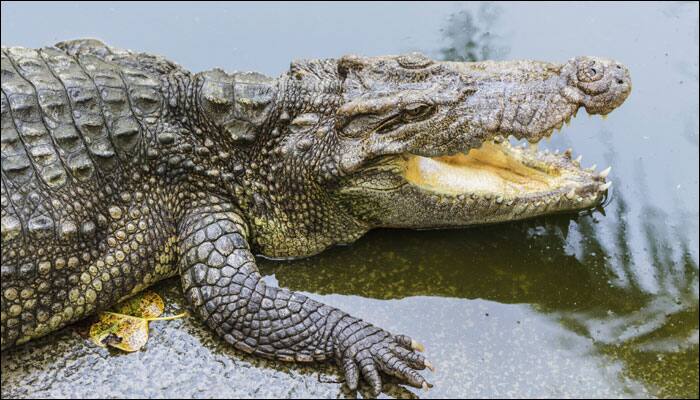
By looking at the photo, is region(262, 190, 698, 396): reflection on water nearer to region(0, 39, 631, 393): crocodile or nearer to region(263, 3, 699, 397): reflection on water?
region(263, 3, 699, 397): reflection on water

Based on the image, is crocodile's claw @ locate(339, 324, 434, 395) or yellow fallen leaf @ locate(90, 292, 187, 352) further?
yellow fallen leaf @ locate(90, 292, 187, 352)

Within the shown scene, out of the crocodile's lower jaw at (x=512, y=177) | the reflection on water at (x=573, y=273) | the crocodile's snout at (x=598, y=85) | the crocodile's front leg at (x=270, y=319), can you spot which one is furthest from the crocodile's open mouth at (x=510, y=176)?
the crocodile's front leg at (x=270, y=319)

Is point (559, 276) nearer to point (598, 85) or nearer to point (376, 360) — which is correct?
point (598, 85)

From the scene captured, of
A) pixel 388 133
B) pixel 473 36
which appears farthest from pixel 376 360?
pixel 473 36

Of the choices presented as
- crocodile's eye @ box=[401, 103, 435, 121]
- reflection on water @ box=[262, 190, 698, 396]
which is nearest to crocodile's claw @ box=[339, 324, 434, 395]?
reflection on water @ box=[262, 190, 698, 396]

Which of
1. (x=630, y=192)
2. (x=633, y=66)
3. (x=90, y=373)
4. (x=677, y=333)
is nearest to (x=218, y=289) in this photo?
(x=90, y=373)

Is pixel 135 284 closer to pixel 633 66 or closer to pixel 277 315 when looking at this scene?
pixel 277 315

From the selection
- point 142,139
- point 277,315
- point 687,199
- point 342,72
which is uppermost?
point 342,72
